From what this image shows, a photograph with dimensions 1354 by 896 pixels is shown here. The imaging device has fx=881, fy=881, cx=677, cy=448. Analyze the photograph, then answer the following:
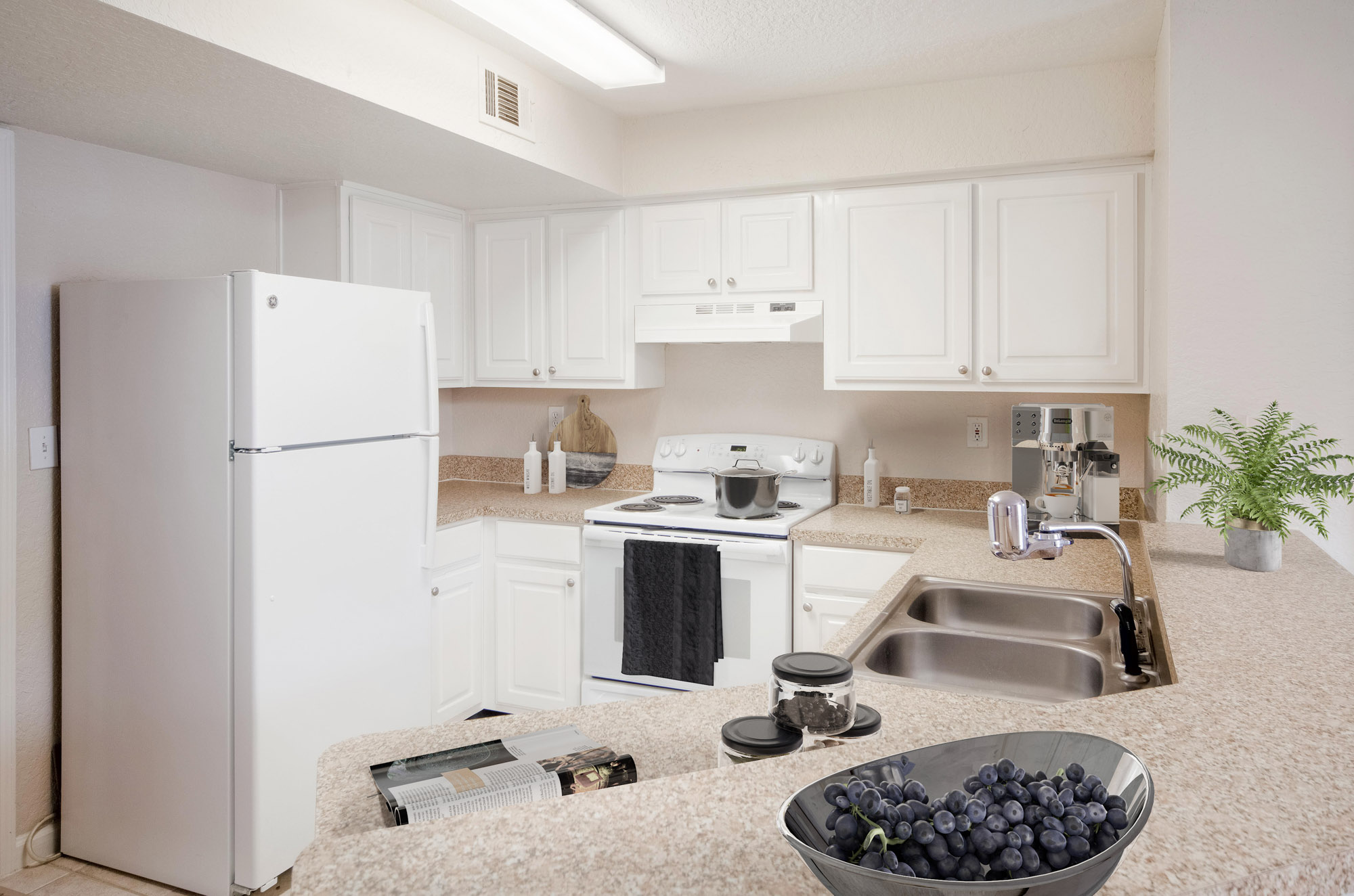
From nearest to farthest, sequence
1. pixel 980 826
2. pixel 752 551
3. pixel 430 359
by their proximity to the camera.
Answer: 1. pixel 980 826
2. pixel 430 359
3. pixel 752 551

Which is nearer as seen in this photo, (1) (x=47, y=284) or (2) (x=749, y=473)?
(1) (x=47, y=284)

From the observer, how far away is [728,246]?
11.2ft

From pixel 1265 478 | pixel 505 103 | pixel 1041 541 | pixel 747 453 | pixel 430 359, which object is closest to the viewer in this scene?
pixel 1041 541

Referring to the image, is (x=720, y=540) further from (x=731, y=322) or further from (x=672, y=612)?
(x=731, y=322)

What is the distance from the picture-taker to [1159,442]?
2.55 meters

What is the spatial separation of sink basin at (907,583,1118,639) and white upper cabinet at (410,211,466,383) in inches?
86.7

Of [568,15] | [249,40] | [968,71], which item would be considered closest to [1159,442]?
[968,71]

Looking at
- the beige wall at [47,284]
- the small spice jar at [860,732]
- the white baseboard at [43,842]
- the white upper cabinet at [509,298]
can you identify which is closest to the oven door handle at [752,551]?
the white upper cabinet at [509,298]

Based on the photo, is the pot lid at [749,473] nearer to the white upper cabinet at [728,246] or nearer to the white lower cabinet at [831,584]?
the white lower cabinet at [831,584]

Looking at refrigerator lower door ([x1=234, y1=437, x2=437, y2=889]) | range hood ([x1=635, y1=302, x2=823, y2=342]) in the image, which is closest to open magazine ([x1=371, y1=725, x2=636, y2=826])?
refrigerator lower door ([x1=234, y1=437, x2=437, y2=889])

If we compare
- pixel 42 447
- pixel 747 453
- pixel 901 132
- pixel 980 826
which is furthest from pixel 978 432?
pixel 42 447

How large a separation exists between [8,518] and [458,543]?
137 centimetres

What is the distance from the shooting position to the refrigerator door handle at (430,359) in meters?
2.92

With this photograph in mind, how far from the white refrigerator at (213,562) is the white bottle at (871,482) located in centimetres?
185
